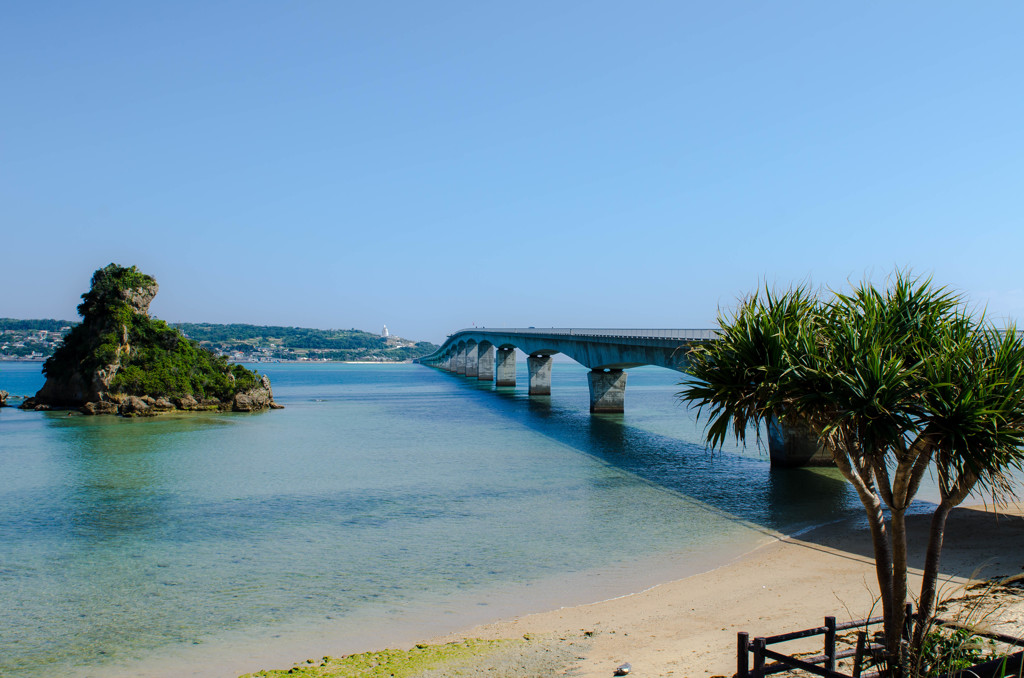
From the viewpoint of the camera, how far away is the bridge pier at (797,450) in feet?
108

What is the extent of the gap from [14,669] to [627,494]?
2023cm

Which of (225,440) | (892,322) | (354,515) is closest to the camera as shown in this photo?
(892,322)

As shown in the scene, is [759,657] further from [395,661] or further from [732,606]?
[732,606]

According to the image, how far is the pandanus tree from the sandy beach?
225cm

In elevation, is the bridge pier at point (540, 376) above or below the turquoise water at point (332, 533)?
above

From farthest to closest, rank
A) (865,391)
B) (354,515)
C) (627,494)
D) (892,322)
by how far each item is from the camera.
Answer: (627,494) < (354,515) < (892,322) < (865,391)

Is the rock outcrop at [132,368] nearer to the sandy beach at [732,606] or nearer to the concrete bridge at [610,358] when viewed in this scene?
the concrete bridge at [610,358]

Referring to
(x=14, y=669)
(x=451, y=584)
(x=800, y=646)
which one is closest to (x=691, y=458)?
(x=451, y=584)

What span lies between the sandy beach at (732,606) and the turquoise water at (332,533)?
1.09 metres

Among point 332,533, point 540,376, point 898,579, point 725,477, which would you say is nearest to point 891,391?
point 898,579

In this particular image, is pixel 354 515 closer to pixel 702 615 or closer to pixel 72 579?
pixel 72 579

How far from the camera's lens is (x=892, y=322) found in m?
10.4

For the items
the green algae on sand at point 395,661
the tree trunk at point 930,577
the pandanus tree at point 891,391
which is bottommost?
the green algae on sand at point 395,661

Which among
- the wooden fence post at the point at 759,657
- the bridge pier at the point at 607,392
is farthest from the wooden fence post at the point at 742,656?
the bridge pier at the point at 607,392
